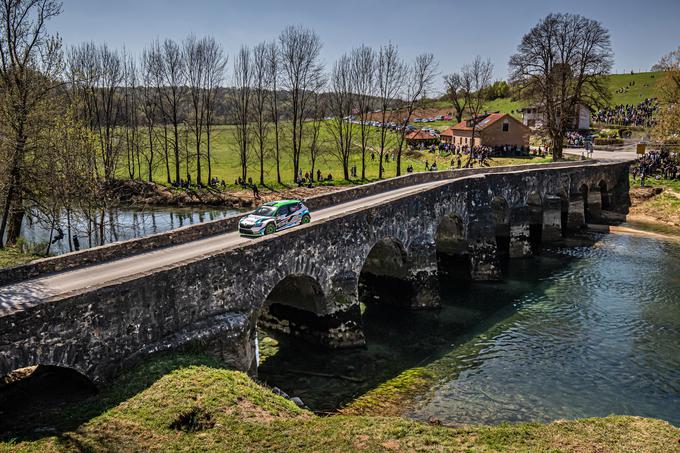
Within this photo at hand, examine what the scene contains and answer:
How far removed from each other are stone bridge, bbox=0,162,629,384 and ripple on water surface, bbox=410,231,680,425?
4.89m

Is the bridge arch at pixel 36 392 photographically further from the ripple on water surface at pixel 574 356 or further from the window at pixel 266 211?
the ripple on water surface at pixel 574 356

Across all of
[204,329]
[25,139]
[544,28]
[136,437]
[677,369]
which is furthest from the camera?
[544,28]

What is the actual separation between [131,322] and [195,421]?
12.5ft

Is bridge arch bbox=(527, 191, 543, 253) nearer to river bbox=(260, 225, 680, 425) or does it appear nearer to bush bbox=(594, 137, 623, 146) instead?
river bbox=(260, 225, 680, 425)

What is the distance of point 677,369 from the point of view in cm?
2323

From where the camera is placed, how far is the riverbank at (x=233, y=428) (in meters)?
13.1

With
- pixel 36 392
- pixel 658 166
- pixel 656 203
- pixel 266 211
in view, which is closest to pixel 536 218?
pixel 656 203

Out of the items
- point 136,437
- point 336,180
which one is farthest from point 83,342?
point 336,180

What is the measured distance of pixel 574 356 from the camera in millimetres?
24438

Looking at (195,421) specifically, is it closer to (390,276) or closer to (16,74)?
(390,276)

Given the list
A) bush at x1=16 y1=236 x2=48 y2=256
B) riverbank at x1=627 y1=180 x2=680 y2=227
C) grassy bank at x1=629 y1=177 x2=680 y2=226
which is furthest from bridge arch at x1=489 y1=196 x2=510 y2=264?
Result: bush at x1=16 y1=236 x2=48 y2=256

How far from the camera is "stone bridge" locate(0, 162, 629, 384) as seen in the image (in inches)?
580

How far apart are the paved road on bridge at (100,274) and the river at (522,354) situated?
585 cm

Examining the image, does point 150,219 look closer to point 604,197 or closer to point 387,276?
point 387,276
